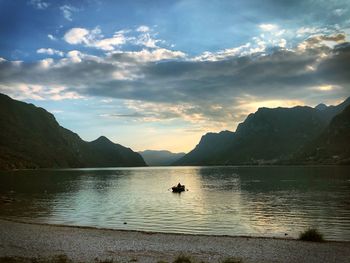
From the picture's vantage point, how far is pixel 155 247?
31953 mm

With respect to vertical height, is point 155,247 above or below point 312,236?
above

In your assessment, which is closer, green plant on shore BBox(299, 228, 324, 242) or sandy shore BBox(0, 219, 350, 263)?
sandy shore BBox(0, 219, 350, 263)

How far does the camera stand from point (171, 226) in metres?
50.1

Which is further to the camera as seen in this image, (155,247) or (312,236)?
(312,236)

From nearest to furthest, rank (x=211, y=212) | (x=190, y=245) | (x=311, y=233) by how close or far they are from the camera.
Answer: (x=190, y=245)
(x=311, y=233)
(x=211, y=212)

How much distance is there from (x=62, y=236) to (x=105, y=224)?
15.2 meters

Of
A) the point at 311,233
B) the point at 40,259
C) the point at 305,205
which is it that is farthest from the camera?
the point at 305,205

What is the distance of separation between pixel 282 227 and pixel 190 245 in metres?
19.6

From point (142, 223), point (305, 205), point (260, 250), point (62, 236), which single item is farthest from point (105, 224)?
point (305, 205)

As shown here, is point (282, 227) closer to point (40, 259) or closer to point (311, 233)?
point (311, 233)

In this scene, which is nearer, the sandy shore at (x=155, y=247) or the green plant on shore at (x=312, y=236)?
the sandy shore at (x=155, y=247)

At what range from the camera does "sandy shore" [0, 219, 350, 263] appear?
27391 mm

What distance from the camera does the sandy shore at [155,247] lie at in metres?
27.4

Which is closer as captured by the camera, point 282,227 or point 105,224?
point 282,227
